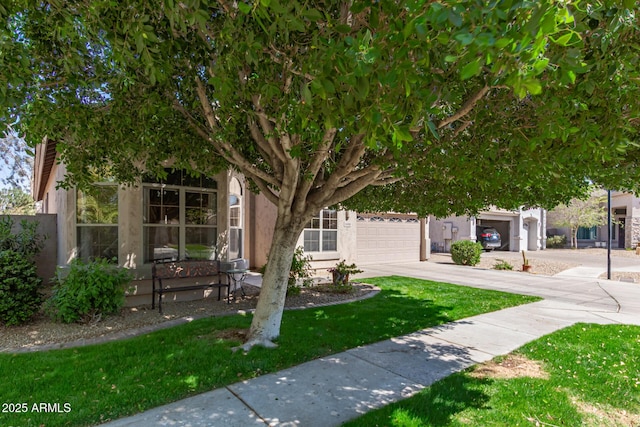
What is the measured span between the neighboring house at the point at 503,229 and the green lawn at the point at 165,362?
54.3 feet

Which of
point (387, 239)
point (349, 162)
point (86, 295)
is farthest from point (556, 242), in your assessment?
point (86, 295)

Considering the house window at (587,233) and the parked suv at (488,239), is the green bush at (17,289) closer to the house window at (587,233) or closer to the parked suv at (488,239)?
the parked suv at (488,239)

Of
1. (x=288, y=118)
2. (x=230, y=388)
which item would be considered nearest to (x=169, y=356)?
(x=230, y=388)

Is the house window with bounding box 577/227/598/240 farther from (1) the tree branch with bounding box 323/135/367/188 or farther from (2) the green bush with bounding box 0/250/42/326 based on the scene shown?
(2) the green bush with bounding box 0/250/42/326

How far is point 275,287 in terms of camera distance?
5.10 meters

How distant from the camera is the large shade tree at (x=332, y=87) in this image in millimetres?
2158

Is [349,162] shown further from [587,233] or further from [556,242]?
[587,233]

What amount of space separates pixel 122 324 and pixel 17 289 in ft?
5.70

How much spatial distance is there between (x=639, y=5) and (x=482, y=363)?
4.28m

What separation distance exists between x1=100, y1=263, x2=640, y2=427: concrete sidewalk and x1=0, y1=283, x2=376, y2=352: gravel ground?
8.55ft

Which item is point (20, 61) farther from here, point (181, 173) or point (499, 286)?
point (499, 286)

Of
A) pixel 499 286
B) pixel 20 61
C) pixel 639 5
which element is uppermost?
pixel 639 5

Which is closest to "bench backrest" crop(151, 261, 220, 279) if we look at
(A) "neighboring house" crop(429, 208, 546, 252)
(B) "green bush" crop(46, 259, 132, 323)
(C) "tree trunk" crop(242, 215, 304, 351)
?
(B) "green bush" crop(46, 259, 132, 323)

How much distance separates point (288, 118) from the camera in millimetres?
3648
